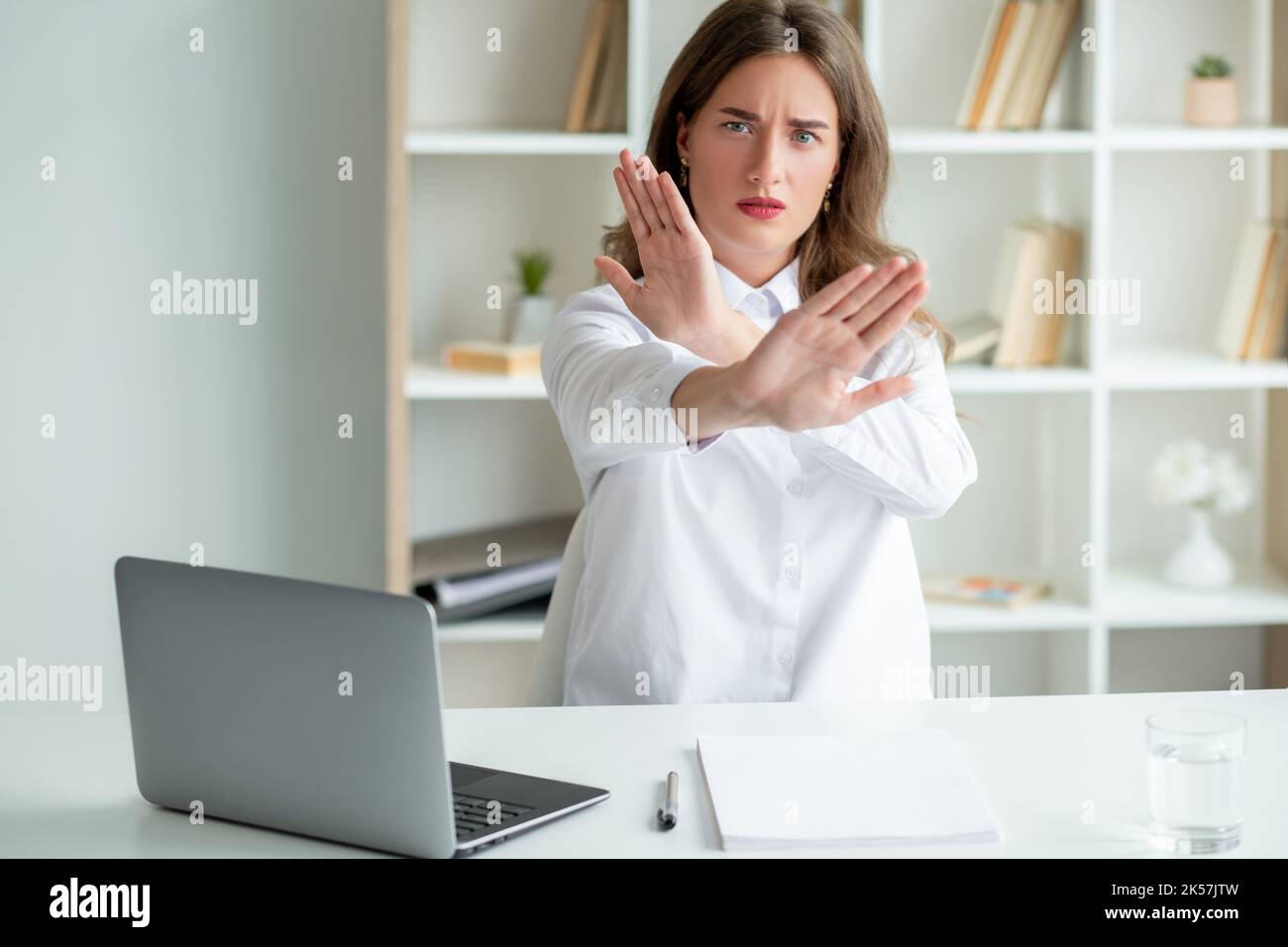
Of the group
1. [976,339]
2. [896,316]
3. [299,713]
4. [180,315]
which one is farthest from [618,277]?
[180,315]

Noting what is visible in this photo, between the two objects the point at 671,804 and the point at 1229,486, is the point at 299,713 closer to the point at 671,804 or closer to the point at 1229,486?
the point at 671,804

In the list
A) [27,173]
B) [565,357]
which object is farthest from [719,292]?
[27,173]

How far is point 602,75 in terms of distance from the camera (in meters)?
2.84

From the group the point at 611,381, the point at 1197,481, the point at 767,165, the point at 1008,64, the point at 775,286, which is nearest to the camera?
the point at 611,381

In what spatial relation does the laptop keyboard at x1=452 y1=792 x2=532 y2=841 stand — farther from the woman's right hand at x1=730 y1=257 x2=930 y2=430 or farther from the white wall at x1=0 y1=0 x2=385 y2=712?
the white wall at x1=0 y1=0 x2=385 y2=712

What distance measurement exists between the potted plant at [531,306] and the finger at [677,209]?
1.35m

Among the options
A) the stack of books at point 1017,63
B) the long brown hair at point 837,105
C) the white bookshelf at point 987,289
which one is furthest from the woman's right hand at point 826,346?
the stack of books at point 1017,63

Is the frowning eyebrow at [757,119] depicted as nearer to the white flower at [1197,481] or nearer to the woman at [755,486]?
the woman at [755,486]

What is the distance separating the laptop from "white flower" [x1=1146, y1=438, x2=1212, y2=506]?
78.6 inches

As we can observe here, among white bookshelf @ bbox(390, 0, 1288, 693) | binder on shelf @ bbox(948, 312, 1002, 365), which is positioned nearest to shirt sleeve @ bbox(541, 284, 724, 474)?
white bookshelf @ bbox(390, 0, 1288, 693)

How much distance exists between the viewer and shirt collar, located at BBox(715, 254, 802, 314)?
1.89 meters

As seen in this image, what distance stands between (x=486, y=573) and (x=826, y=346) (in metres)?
1.60
